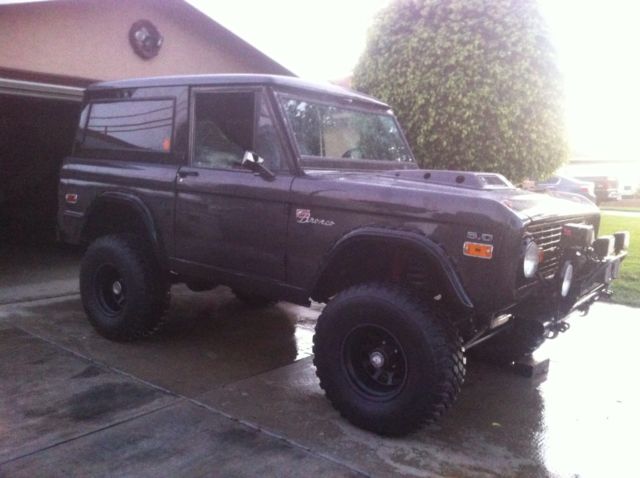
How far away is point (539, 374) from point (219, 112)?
3.11 meters

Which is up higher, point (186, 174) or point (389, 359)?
point (186, 174)

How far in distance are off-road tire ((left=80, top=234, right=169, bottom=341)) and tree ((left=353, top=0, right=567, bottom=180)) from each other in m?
5.05

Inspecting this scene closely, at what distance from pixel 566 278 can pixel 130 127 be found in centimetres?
351

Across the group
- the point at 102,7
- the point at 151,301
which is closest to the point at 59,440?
the point at 151,301

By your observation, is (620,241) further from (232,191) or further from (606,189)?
(606,189)

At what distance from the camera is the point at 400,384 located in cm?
356

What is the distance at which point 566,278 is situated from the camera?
3666 millimetres

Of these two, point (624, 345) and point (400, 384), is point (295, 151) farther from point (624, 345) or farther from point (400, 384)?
point (624, 345)

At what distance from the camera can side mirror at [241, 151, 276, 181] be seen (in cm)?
384

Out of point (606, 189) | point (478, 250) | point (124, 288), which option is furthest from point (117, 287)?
point (606, 189)

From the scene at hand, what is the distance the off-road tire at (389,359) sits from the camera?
3.31 m

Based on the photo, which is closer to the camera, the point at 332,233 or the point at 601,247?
the point at 332,233

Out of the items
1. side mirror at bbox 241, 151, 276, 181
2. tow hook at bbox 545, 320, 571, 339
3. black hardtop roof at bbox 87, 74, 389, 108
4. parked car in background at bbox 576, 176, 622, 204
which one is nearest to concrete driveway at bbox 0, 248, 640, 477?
tow hook at bbox 545, 320, 571, 339

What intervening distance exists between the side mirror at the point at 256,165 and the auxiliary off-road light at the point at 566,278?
1868mm
